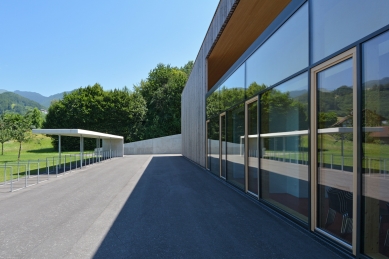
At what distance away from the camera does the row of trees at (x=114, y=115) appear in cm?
4334

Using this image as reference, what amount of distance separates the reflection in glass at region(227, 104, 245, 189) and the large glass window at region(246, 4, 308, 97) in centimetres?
137

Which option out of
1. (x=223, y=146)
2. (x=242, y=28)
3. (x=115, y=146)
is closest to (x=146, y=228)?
(x=223, y=146)

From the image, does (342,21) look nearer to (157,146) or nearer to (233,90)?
(233,90)

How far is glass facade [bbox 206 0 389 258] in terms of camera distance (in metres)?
3.45

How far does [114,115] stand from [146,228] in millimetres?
40055

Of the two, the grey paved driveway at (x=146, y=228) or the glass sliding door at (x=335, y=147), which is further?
the grey paved driveway at (x=146, y=228)

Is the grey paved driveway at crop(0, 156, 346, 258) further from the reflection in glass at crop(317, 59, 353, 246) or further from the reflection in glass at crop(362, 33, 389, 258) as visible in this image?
the reflection in glass at crop(362, 33, 389, 258)

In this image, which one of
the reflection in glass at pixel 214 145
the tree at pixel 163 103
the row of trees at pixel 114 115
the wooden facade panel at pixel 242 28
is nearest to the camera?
the wooden facade panel at pixel 242 28

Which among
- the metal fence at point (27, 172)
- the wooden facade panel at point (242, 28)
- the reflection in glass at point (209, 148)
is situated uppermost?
the wooden facade panel at point (242, 28)

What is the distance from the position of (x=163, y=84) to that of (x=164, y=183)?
3904 centimetres

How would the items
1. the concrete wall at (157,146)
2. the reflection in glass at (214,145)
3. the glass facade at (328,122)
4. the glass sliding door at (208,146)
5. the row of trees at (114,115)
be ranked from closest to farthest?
the glass facade at (328,122) → the reflection in glass at (214,145) → the glass sliding door at (208,146) → the concrete wall at (157,146) → the row of trees at (114,115)

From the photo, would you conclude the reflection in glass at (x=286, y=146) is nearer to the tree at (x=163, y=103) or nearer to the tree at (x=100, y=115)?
the tree at (x=163, y=103)

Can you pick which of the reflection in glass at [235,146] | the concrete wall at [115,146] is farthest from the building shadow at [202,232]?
the concrete wall at [115,146]

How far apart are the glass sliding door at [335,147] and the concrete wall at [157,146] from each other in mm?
31019
